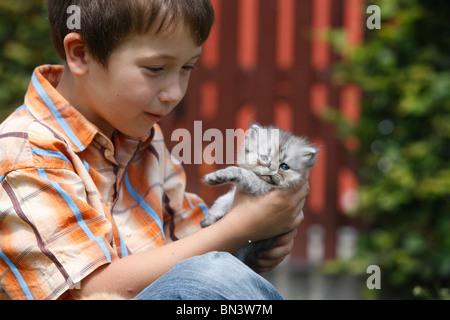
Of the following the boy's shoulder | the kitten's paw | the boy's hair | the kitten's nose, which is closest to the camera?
the boy's shoulder

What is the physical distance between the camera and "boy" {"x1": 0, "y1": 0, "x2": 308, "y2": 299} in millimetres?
1517

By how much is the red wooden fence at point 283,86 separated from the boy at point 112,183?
221cm

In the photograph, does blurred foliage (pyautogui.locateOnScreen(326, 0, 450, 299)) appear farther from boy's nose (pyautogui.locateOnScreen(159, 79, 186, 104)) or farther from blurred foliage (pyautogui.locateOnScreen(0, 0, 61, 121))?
boy's nose (pyautogui.locateOnScreen(159, 79, 186, 104))

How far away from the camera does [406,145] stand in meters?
3.71

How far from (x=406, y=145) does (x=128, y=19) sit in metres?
2.46

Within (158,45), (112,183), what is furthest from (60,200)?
(158,45)

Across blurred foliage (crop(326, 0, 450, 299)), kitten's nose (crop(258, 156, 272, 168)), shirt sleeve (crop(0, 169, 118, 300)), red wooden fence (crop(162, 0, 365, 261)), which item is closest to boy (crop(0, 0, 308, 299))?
shirt sleeve (crop(0, 169, 118, 300))

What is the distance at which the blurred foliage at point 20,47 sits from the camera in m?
4.02

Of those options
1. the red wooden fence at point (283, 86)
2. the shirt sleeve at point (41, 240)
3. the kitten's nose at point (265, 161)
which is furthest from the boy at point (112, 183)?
the red wooden fence at point (283, 86)
